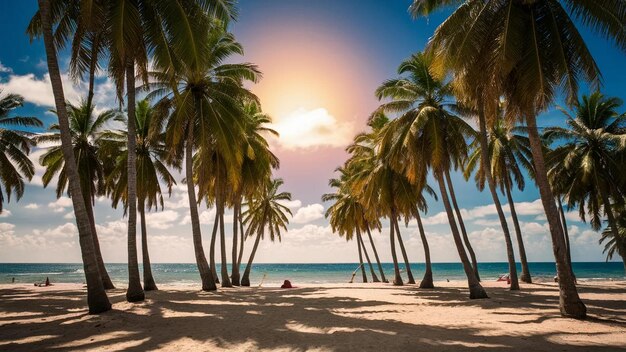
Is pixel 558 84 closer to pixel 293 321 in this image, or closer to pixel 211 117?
pixel 293 321

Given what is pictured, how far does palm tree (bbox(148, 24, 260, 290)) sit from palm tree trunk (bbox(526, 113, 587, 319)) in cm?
1262

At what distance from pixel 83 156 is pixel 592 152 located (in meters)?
30.0

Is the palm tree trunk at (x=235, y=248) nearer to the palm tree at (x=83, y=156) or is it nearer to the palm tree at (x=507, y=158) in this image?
the palm tree at (x=83, y=156)

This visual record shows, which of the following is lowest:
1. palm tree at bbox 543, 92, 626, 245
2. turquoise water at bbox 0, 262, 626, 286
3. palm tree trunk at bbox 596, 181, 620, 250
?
turquoise water at bbox 0, 262, 626, 286

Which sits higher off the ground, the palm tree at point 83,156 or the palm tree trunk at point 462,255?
the palm tree at point 83,156

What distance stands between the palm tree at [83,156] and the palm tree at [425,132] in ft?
55.2

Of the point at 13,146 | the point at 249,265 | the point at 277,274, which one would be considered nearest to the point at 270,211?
the point at 249,265

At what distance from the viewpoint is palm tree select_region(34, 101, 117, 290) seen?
20266mm

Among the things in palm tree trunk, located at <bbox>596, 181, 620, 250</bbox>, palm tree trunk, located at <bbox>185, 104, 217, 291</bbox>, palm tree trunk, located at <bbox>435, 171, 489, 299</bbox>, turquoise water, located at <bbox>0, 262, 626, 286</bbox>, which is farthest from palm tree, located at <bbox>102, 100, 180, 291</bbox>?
palm tree trunk, located at <bbox>596, 181, 620, 250</bbox>

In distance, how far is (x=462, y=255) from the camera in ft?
47.9

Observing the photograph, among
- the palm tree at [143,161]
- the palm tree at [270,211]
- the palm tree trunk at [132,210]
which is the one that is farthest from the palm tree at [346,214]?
the palm tree trunk at [132,210]

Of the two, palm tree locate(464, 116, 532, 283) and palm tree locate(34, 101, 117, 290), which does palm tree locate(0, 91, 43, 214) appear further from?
palm tree locate(464, 116, 532, 283)

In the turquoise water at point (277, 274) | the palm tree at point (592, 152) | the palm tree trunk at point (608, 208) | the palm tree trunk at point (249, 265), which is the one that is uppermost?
the palm tree at point (592, 152)

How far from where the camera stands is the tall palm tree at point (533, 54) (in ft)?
29.6
